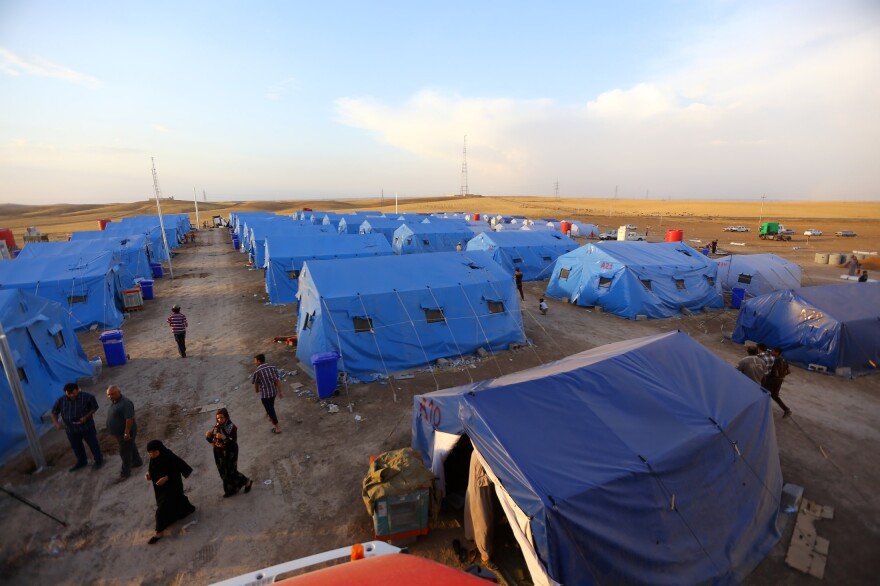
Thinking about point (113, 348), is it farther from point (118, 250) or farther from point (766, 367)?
point (766, 367)

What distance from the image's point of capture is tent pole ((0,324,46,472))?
279 inches

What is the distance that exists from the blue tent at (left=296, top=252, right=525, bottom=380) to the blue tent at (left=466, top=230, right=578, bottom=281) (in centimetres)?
980

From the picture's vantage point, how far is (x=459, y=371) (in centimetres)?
1170

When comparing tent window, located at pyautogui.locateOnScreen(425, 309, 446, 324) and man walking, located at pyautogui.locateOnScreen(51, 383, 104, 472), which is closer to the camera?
man walking, located at pyautogui.locateOnScreen(51, 383, 104, 472)

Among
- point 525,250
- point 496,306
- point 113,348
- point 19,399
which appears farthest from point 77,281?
point 525,250

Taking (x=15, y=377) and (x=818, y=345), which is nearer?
(x=15, y=377)

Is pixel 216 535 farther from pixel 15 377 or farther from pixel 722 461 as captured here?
pixel 722 461

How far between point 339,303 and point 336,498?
17.8 ft

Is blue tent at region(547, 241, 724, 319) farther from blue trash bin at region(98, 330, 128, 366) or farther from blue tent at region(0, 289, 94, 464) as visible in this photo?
blue tent at region(0, 289, 94, 464)

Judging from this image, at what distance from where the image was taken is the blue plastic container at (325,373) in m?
9.88

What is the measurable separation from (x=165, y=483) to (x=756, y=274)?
2278cm

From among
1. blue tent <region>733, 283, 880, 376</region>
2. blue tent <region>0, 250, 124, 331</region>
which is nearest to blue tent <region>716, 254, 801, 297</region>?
blue tent <region>733, 283, 880, 376</region>

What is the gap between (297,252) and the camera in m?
19.3

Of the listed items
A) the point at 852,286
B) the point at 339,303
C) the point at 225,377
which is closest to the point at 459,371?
the point at 339,303
